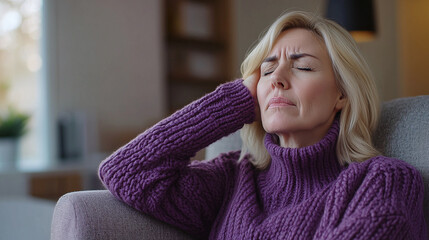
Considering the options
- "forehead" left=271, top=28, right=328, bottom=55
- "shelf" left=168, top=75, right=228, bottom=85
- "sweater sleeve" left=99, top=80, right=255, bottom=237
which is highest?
"forehead" left=271, top=28, right=328, bottom=55

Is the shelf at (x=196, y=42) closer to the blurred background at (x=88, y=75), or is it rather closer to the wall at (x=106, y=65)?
the blurred background at (x=88, y=75)

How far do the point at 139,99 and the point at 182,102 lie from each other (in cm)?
51

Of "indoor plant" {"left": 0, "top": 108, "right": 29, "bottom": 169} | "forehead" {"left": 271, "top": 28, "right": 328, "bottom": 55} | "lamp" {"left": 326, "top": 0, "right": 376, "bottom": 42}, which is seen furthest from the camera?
"indoor plant" {"left": 0, "top": 108, "right": 29, "bottom": 169}

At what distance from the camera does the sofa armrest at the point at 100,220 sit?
113cm

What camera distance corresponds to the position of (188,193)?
4.10 ft

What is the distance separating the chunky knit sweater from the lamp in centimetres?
180

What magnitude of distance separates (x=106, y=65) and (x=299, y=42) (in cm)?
265

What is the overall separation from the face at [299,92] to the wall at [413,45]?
3374 millimetres

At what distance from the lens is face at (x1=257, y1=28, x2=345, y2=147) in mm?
1145

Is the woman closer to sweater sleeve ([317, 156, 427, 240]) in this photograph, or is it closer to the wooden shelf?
sweater sleeve ([317, 156, 427, 240])

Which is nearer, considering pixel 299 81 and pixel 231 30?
pixel 299 81

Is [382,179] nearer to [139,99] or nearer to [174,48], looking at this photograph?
[139,99]

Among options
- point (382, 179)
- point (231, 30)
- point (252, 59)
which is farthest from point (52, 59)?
point (382, 179)

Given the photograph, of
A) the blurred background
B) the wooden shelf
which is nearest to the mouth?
the blurred background
